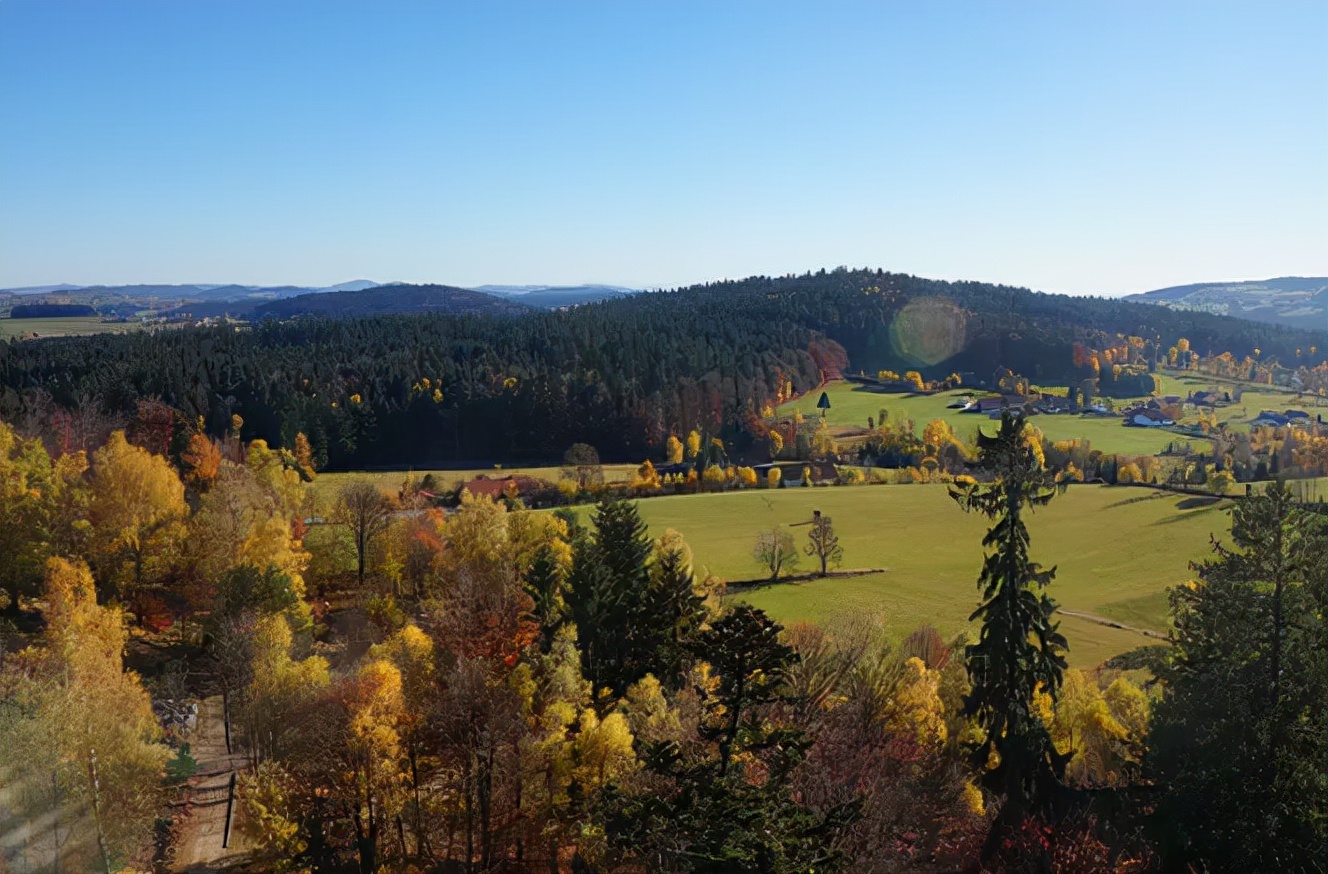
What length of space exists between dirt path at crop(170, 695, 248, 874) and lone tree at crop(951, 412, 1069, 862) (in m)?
17.6

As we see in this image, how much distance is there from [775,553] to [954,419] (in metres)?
77.8

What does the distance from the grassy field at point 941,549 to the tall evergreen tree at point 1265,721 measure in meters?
19.0

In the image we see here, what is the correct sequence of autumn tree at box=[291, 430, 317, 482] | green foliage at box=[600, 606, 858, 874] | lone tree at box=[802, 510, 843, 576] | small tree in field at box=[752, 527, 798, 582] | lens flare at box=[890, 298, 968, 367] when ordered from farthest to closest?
lens flare at box=[890, 298, 968, 367]
autumn tree at box=[291, 430, 317, 482]
lone tree at box=[802, 510, 843, 576]
small tree in field at box=[752, 527, 798, 582]
green foliage at box=[600, 606, 858, 874]

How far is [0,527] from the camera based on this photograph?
36.0m

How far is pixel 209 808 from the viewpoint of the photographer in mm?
25234

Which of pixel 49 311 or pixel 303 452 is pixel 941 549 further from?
pixel 49 311

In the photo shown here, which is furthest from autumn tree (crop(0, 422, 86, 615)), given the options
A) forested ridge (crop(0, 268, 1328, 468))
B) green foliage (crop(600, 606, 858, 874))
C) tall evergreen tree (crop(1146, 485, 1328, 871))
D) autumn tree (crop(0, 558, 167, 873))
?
tall evergreen tree (crop(1146, 485, 1328, 871))

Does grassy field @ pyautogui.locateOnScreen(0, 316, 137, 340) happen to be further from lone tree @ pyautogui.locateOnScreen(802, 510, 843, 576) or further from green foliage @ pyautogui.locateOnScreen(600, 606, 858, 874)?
green foliage @ pyautogui.locateOnScreen(600, 606, 858, 874)

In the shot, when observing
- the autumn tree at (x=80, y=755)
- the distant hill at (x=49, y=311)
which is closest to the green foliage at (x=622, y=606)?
the autumn tree at (x=80, y=755)

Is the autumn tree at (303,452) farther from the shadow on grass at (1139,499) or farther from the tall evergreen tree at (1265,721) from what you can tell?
the tall evergreen tree at (1265,721)

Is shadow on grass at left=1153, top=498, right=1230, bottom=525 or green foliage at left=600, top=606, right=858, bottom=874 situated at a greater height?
green foliage at left=600, top=606, right=858, bottom=874

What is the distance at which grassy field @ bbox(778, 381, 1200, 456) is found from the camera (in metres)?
106

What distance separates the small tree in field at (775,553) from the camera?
163ft

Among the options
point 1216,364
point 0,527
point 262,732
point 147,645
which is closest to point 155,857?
point 262,732
